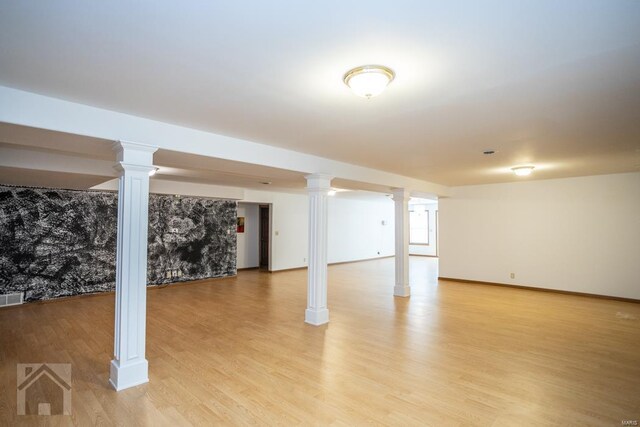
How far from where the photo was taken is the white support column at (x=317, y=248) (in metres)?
4.76

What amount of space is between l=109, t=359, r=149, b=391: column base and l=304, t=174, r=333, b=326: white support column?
2.33 metres

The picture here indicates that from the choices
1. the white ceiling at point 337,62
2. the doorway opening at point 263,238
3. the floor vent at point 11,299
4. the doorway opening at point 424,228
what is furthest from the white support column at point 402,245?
the doorway opening at point 424,228

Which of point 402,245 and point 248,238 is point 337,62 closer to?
point 402,245

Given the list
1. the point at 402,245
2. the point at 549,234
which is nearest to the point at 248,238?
the point at 402,245

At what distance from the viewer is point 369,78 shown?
6.63ft

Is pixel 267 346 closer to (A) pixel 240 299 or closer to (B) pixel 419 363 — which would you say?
(B) pixel 419 363

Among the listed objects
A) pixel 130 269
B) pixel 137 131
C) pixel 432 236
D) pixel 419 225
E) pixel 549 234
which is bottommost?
pixel 432 236

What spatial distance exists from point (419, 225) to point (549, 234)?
7616mm

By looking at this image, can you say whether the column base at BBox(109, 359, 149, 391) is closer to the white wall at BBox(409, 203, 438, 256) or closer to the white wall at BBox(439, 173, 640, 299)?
the white wall at BBox(439, 173, 640, 299)

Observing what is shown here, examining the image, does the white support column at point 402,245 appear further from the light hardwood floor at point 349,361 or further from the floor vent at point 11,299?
the floor vent at point 11,299

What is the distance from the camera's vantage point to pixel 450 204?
8633mm

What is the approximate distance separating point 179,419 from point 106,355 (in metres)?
1.74

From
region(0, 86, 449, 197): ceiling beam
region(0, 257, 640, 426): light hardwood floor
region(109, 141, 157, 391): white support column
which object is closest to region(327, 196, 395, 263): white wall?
region(0, 257, 640, 426): light hardwood floor

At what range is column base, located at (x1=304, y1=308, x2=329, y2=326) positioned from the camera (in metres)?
4.67
